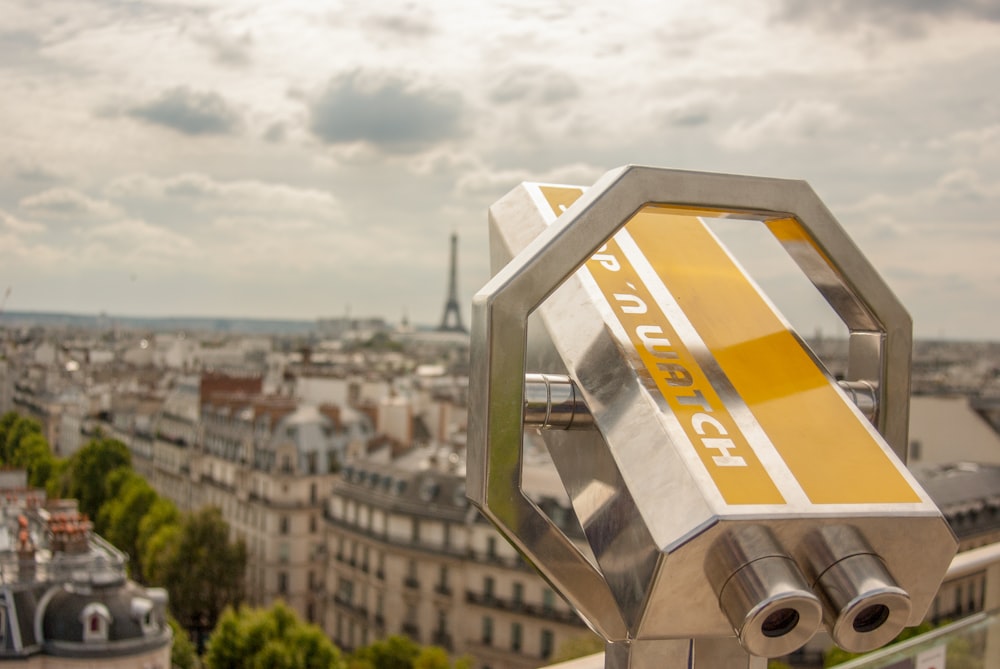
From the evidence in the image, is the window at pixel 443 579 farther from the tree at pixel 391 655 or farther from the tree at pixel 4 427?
the tree at pixel 4 427

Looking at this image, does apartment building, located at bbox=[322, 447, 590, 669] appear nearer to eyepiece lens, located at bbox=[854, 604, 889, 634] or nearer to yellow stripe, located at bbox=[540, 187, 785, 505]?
yellow stripe, located at bbox=[540, 187, 785, 505]

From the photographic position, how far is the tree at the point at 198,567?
15.9 meters

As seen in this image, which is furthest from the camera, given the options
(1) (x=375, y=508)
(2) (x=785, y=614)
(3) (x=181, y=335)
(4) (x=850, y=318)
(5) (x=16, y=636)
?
(3) (x=181, y=335)

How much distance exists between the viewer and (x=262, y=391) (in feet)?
77.9

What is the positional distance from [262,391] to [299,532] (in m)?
7.63

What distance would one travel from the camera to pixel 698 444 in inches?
23.5

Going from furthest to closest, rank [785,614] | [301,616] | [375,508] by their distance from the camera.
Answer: [301,616] → [375,508] → [785,614]

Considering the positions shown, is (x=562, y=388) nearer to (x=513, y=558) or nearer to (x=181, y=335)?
(x=513, y=558)

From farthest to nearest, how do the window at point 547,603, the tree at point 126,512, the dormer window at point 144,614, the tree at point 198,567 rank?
the tree at point 126,512
the tree at point 198,567
the window at point 547,603
the dormer window at point 144,614

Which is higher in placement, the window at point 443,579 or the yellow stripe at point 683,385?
the yellow stripe at point 683,385

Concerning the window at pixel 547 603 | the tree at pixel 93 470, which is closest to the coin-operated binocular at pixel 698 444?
the window at pixel 547 603

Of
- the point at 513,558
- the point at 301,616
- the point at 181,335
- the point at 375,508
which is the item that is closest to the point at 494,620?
the point at 513,558

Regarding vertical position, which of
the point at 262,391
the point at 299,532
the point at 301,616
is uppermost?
the point at 262,391

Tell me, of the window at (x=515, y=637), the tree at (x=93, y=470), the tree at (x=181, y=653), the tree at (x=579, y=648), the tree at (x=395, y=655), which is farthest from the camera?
the tree at (x=93, y=470)
